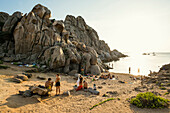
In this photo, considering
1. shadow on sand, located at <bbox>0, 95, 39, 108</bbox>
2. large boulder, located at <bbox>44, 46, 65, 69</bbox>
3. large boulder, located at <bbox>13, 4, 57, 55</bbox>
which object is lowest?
shadow on sand, located at <bbox>0, 95, 39, 108</bbox>

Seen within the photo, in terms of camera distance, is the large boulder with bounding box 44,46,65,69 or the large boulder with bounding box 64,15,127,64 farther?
the large boulder with bounding box 64,15,127,64

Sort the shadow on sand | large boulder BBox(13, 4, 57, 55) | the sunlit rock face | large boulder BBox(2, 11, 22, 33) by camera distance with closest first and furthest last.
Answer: the shadow on sand
the sunlit rock face
large boulder BBox(13, 4, 57, 55)
large boulder BBox(2, 11, 22, 33)

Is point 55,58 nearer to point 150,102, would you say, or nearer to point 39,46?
point 39,46

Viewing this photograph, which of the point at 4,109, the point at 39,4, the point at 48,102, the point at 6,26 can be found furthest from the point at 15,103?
the point at 39,4

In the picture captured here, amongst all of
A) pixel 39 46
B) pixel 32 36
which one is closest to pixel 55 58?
pixel 39 46

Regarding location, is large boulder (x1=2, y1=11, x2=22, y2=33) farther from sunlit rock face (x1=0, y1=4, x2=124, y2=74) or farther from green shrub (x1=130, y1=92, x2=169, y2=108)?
green shrub (x1=130, y1=92, x2=169, y2=108)

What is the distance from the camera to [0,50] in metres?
28.5

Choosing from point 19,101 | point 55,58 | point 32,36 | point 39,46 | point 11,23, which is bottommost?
→ point 19,101

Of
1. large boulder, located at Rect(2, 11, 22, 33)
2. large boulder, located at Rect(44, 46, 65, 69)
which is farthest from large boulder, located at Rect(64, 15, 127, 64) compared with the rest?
large boulder, located at Rect(44, 46, 65, 69)

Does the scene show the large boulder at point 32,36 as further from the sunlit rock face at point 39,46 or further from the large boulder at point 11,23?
the large boulder at point 11,23

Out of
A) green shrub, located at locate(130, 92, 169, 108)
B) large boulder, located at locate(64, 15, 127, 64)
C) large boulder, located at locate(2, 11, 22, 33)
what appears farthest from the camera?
large boulder, located at locate(64, 15, 127, 64)

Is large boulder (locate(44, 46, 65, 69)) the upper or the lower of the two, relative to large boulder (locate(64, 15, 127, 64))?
lower

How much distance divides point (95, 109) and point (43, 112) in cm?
437

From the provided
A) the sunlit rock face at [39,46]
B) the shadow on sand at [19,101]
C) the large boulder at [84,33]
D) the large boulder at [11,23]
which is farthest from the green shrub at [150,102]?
the large boulder at [84,33]
